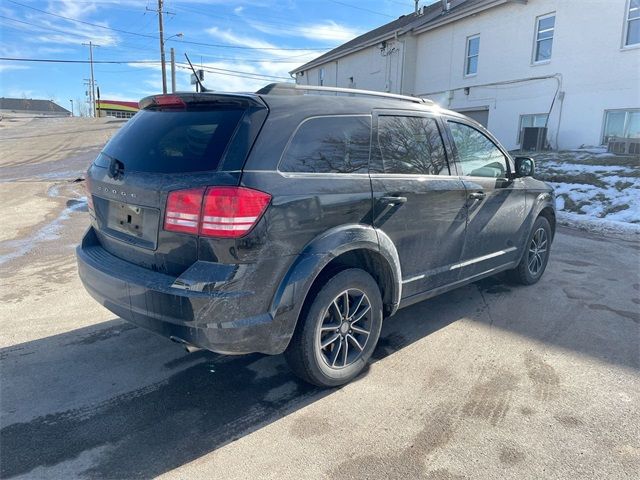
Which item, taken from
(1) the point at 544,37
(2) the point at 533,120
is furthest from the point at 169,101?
(1) the point at 544,37

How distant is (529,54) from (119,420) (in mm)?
18445

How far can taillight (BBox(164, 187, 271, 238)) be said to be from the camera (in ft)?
7.86

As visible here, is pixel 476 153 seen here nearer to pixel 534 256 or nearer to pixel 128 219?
pixel 534 256

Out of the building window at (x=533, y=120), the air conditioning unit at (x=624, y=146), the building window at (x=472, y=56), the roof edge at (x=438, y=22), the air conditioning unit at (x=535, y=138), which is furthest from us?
the building window at (x=472, y=56)

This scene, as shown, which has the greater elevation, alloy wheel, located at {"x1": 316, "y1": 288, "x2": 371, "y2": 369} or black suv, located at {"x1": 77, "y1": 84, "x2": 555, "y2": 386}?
black suv, located at {"x1": 77, "y1": 84, "x2": 555, "y2": 386}

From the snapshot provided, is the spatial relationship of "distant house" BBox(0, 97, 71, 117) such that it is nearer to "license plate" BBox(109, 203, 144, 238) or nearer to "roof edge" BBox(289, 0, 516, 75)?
"roof edge" BBox(289, 0, 516, 75)

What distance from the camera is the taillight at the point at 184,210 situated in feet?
7.98

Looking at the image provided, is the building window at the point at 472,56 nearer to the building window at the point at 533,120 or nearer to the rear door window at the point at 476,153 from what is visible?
the building window at the point at 533,120

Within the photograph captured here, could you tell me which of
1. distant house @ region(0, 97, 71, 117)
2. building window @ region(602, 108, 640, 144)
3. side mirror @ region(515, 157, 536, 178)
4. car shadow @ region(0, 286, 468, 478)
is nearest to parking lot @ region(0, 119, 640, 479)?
car shadow @ region(0, 286, 468, 478)

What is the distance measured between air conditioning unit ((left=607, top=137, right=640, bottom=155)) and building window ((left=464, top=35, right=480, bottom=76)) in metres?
7.84

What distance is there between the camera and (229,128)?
260 centimetres

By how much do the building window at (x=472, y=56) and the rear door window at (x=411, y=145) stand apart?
17.8 m

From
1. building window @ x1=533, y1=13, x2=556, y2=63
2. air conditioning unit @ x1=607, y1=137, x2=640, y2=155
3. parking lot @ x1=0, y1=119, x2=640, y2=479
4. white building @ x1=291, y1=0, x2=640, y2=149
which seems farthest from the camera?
building window @ x1=533, y1=13, x2=556, y2=63

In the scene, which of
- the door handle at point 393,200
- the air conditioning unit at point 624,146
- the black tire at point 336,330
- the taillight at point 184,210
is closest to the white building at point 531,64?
the air conditioning unit at point 624,146
